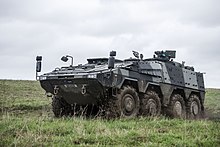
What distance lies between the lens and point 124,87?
11516mm

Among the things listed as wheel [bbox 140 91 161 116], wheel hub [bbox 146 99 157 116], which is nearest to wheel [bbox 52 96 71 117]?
wheel [bbox 140 91 161 116]

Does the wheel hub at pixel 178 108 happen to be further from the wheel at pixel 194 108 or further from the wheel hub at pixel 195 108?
the wheel hub at pixel 195 108

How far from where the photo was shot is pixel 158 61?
13945mm

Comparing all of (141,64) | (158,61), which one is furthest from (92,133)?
(158,61)

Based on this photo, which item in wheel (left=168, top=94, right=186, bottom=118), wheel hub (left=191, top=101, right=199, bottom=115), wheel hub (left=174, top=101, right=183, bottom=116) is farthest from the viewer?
wheel hub (left=191, top=101, right=199, bottom=115)

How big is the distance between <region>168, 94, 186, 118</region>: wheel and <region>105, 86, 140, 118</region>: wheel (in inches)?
88.4

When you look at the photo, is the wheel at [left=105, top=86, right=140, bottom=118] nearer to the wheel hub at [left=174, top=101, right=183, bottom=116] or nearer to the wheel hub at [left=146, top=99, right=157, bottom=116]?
the wheel hub at [left=146, top=99, right=157, bottom=116]

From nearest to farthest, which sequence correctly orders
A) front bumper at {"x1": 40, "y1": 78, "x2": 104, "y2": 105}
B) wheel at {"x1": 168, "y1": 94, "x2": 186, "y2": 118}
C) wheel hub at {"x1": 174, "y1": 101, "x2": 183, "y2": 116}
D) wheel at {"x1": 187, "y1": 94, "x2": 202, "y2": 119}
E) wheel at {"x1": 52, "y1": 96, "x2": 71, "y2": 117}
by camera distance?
front bumper at {"x1": 40, "y1": 78, "x2": 104, "y2": 105} < wheel at {"x1": 52, "y1": 96, "x2": 71, "y2": 117} < wheel at {"x1": 168, "y1": 94, "x2": 186, "y2": 118} < wheel hub at {"x1": 174, "y1": 101, "x2": 183, "y2": 116} < wheel at {"x1": 187, "y1": 94, "x2": 202, "y2": 119}

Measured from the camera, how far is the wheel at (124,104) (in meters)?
11.1

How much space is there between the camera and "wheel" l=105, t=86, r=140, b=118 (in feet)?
36.3

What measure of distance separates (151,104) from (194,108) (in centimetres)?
347

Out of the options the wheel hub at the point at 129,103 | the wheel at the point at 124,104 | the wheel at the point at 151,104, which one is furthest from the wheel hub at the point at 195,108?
the wheel hub at the point at 129,103

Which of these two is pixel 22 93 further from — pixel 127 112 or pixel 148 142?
pixel 148 142

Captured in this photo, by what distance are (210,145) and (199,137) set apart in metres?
0.38
